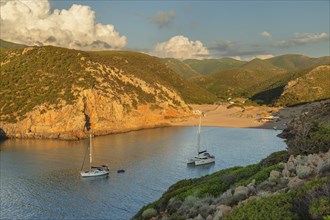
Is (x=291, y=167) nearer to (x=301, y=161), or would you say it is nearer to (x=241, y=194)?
(x=301, y=161)

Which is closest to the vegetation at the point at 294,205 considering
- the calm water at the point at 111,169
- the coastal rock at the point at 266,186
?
the coastal rock at the point at 266,186

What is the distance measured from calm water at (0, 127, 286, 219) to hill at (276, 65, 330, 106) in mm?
73856

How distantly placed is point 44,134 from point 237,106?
104m

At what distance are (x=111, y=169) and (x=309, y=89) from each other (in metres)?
144

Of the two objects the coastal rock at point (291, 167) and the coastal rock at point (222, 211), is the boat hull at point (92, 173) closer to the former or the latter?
the coastal rock at point (291, 167)

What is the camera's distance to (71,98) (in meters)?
108

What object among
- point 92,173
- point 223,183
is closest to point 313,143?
point 223,183

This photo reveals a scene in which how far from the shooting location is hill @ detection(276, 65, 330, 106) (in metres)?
169

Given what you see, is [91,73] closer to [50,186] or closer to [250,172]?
[50,186]

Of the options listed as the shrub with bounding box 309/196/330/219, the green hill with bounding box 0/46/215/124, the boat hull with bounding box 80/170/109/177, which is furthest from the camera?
the green hill with bounding box 0/46/215/124

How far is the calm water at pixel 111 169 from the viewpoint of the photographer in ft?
136

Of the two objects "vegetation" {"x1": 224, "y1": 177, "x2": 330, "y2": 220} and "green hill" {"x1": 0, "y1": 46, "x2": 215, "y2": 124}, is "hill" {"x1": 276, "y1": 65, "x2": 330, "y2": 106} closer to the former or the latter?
"green hill" {"x1": 0, "y1": 46, "x2": 215, "y2": 124}

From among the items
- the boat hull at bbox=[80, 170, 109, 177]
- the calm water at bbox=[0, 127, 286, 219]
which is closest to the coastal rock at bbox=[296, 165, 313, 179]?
the calm water at bbox=[0, 127, 286, 219]

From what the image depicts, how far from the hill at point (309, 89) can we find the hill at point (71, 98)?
187ft
